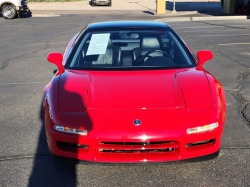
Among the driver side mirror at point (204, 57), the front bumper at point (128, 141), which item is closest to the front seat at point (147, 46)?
the driver side mirror at point (204, 57)

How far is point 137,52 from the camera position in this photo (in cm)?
498

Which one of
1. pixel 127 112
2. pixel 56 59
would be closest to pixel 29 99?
pixel 56 59

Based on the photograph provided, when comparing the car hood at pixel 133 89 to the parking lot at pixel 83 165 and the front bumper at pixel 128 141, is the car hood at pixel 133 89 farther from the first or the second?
the parking lot at pixel 83 165

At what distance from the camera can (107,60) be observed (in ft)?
15.7

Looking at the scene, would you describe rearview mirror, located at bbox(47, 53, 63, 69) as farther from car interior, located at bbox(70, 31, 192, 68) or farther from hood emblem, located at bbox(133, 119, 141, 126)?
hood emblem, located at bbox(133, 119, 141, 126)

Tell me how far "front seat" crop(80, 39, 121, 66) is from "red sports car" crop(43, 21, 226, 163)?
1 cm

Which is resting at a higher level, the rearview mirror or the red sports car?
the rearview mirror

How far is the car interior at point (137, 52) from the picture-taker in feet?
15.4

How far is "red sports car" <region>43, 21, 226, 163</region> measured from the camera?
132 inches

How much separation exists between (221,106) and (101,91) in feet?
4.10

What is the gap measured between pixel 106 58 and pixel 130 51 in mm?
403

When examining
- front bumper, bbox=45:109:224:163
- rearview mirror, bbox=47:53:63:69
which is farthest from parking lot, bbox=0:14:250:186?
rearview mirror, bbox=47:53:63:69

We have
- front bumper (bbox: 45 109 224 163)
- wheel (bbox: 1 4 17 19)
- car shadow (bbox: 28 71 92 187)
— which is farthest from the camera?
wheel (bbox: 1 4 17 19)

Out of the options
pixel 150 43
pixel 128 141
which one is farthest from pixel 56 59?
pixel 128 141
